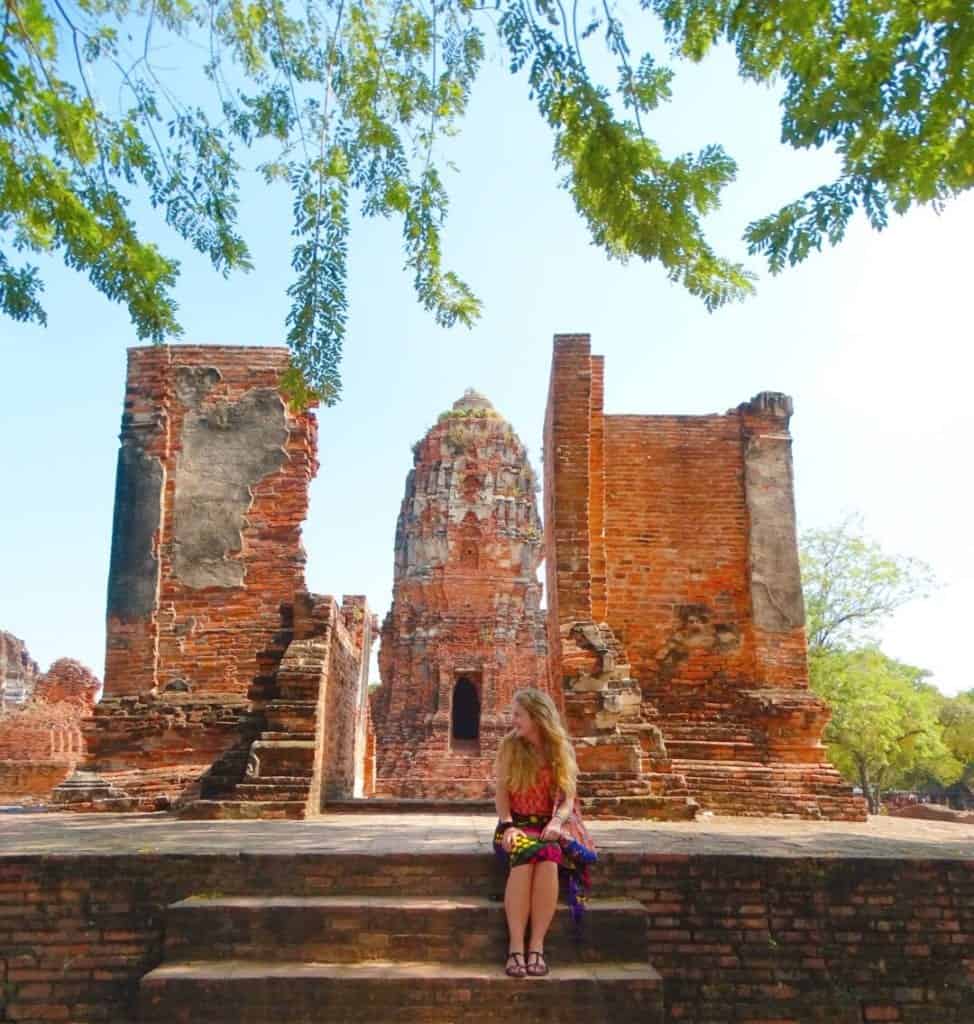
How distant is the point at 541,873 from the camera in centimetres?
424

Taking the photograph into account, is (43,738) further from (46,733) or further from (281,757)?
(281,757)

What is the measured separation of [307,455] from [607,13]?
23.3 feet

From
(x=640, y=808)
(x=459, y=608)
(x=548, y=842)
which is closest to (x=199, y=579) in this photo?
(x=640, y=808)

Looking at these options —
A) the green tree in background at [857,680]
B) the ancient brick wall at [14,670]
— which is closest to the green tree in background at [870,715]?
the green tree in background at [857,680]

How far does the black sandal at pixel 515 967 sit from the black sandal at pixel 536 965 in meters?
0.03

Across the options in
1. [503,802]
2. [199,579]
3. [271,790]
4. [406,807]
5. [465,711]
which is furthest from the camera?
[465,711]

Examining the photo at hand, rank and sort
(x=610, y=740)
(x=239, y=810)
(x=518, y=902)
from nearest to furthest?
(x=518, y=902) → (x=239, y=810) → (x=610, y=740)

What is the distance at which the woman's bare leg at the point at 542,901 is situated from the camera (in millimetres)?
4156

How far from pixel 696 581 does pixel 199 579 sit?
5368 millimetres

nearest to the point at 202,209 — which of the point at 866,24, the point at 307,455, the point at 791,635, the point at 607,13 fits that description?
the point at 607,13

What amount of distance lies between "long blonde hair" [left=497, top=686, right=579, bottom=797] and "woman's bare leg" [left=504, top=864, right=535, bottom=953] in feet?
1.37

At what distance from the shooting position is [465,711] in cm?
2755

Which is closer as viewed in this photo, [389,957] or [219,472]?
[389,957]

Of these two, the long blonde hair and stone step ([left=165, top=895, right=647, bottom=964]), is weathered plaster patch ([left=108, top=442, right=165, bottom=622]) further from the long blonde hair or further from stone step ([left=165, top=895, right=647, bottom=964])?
the long blonde hair
